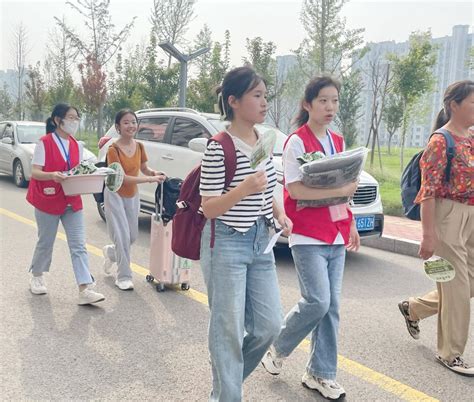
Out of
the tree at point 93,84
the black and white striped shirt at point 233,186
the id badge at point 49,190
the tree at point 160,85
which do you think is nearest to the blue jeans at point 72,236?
the id badge at point 49,190

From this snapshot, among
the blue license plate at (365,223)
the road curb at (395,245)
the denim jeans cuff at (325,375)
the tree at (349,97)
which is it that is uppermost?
the tree at (349,97)

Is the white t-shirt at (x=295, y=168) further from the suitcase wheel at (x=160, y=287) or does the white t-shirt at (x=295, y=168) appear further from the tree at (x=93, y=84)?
the tree at (x=93, y=84)

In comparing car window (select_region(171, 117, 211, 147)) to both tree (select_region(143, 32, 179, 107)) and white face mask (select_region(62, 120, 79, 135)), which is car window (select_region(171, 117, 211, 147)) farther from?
tree (select_region(143, 32, 179, 107))

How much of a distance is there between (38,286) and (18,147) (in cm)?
876

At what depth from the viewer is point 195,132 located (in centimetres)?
694

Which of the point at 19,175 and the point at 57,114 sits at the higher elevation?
the point at 57,114

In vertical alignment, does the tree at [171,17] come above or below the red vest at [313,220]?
above

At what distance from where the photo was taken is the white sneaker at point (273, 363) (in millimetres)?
3068

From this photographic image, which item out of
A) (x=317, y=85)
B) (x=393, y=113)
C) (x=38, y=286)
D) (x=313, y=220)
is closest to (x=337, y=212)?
(x=313, y=220)

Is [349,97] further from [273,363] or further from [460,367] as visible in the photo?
[273,363]

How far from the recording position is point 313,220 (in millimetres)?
2758

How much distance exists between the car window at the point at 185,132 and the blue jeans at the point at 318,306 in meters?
4.14

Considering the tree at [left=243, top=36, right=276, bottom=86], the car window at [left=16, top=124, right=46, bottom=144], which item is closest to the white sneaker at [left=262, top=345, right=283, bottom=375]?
the car window at [left=16, top=124, right=46, bottom=144]

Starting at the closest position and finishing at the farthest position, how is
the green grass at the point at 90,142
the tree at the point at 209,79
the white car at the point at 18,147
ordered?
the white car at the point at 18,147
the tree at the point at 209,79
the green grass at the point at 90,142
